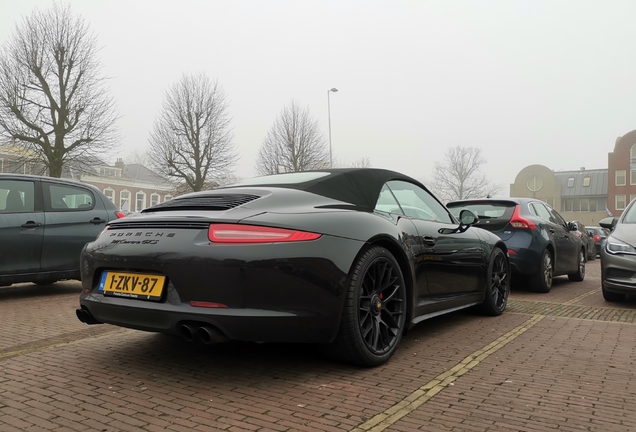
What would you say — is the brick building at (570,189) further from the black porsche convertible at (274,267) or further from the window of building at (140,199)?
the black porsche convertible at (274,267)

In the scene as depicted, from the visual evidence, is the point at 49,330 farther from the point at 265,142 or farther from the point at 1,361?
the point at 265,142

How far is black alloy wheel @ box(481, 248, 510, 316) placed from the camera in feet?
17.7

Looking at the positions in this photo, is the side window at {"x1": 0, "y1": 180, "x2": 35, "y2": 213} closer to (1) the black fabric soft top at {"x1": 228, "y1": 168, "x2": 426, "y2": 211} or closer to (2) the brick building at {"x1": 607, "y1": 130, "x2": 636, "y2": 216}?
(1) the black fabric soft top at {"x1": 228, "y1": 168, "x2": 426, "y2": 211}

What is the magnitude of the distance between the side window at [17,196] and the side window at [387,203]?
4.83 meters

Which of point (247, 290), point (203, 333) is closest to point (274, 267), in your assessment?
point (247, 290)

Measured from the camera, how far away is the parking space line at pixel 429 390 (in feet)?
8.44

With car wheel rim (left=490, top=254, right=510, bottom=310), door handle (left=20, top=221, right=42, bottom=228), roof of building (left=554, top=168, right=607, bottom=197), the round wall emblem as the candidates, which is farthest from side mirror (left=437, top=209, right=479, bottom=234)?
the round wall emblem

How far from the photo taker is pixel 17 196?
22.0ft

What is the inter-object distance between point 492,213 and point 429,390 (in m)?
5.16

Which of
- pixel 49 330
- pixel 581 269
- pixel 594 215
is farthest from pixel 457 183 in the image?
pixel 49 330

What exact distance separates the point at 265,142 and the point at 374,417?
124ft

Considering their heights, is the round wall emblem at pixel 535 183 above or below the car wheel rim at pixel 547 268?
above

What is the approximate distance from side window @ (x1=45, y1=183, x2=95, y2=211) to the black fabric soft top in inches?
160

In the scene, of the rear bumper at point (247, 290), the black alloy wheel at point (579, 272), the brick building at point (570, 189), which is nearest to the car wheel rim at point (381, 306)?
the rear bumper at point (247, 290)
